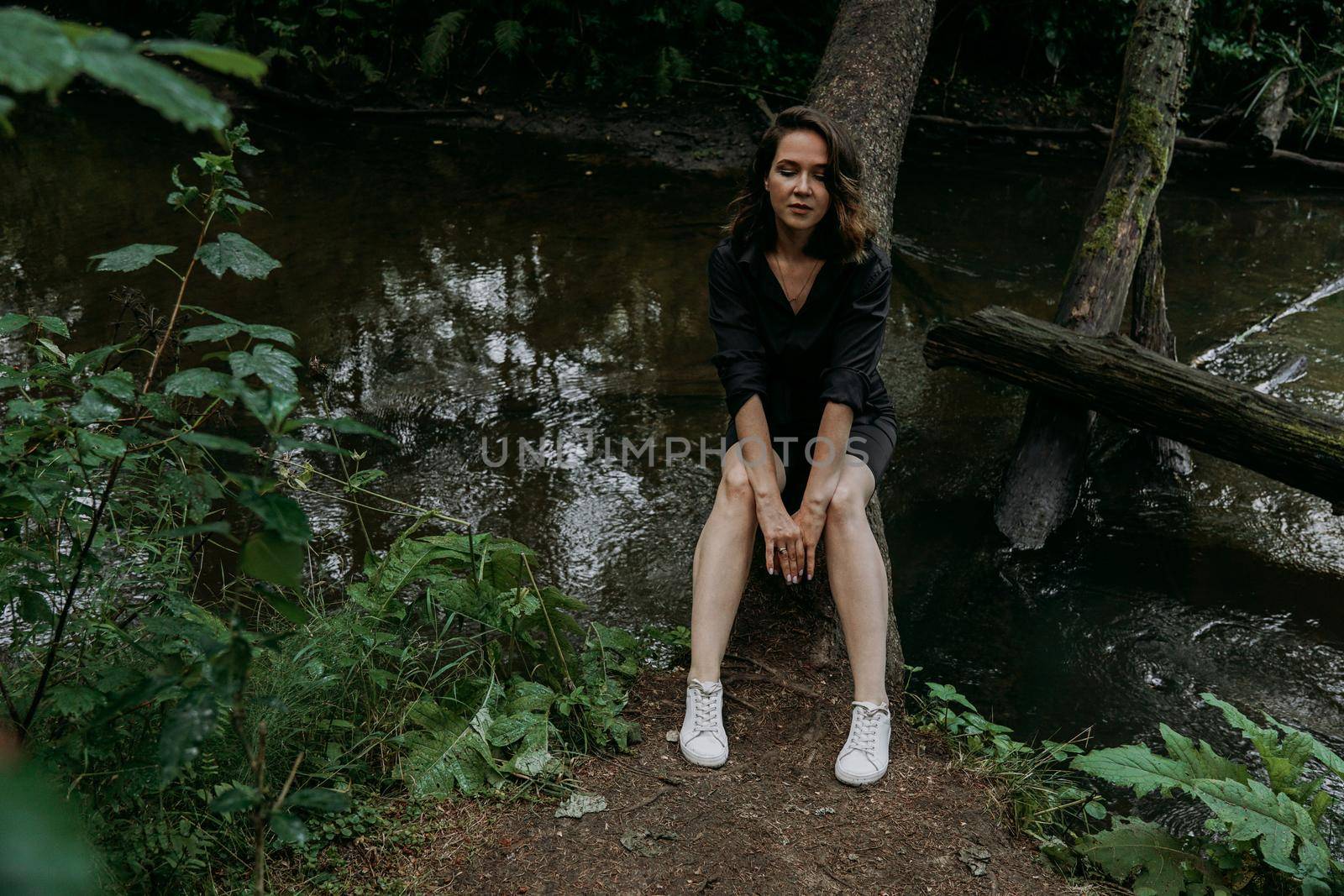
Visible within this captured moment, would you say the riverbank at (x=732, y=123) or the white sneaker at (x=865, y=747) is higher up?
the riverbank at (x=732, y=123)

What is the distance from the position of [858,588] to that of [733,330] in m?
0.93

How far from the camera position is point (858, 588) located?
9.43 ft

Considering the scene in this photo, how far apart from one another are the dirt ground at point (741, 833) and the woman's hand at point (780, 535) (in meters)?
0.49

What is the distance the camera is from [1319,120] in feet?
30.8

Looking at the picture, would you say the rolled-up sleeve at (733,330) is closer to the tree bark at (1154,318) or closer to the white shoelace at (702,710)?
the white shoelace at (702,710)

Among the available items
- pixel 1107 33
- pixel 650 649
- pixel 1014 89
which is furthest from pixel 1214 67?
pixel 650 649

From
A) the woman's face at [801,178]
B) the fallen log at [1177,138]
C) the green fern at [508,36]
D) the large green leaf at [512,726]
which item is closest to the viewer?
the large green leaf at [512,726]

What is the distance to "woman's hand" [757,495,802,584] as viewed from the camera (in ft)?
9.52

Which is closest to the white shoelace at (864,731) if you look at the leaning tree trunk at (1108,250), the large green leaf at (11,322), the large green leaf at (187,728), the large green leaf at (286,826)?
the large green leaf at (286,826)

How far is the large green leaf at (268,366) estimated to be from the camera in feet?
5.40

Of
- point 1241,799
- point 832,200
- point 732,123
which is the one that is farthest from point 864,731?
point 732,123

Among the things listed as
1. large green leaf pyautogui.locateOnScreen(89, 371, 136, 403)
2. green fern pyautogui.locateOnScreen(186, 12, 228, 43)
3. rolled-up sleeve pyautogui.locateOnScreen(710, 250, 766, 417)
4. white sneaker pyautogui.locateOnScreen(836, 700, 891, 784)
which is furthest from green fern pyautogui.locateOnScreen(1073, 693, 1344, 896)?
green fern pyautogui.locateOnScreen(186, 12, 228, 43)

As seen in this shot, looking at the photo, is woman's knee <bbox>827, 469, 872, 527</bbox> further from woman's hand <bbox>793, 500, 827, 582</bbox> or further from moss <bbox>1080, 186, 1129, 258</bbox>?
moss <bbox>1080, 186, 1129, 258</bbox>

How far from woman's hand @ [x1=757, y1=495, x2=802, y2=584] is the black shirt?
36 cm
